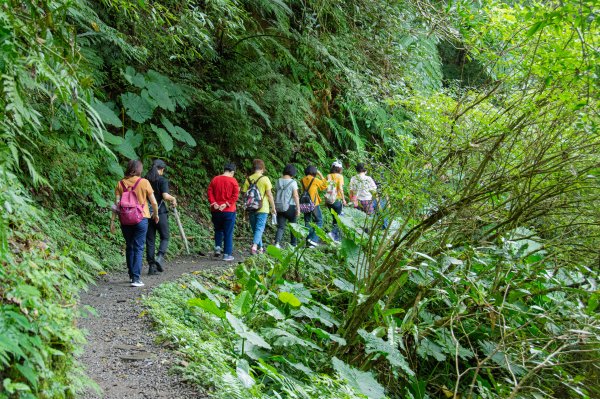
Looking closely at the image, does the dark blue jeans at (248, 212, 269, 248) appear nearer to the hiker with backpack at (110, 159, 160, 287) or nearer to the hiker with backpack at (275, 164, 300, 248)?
the hiker with backpack at (275, 164, 300, 248)

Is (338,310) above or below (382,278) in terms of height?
below

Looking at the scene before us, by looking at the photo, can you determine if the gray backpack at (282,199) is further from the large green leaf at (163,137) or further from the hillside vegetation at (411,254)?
the large green leaf at (163,137)

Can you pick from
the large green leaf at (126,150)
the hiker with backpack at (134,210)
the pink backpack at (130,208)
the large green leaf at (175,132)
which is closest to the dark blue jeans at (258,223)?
the large green leaf at (126,150)

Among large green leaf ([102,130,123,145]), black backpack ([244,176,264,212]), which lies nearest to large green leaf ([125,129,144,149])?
large green leaf ([102,130,123,145])

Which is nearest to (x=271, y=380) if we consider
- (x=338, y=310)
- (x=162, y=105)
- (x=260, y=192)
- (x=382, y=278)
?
(x=382, y=278)

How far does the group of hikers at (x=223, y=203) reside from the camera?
7.85 meters

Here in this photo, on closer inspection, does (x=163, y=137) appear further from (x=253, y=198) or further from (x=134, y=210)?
(x=134, y=210)

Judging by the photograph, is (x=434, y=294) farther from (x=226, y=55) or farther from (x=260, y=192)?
(x=226, y=55)

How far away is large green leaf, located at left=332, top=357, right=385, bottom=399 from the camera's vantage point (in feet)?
15.4

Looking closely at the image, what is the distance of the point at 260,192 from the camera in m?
10.5

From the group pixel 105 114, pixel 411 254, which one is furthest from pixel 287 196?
pixel 411 254

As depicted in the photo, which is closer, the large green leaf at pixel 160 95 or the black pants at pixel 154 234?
the black pants at pixel 154 234

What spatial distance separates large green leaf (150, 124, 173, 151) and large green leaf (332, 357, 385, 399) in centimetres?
763

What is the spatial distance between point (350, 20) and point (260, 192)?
226 inches
